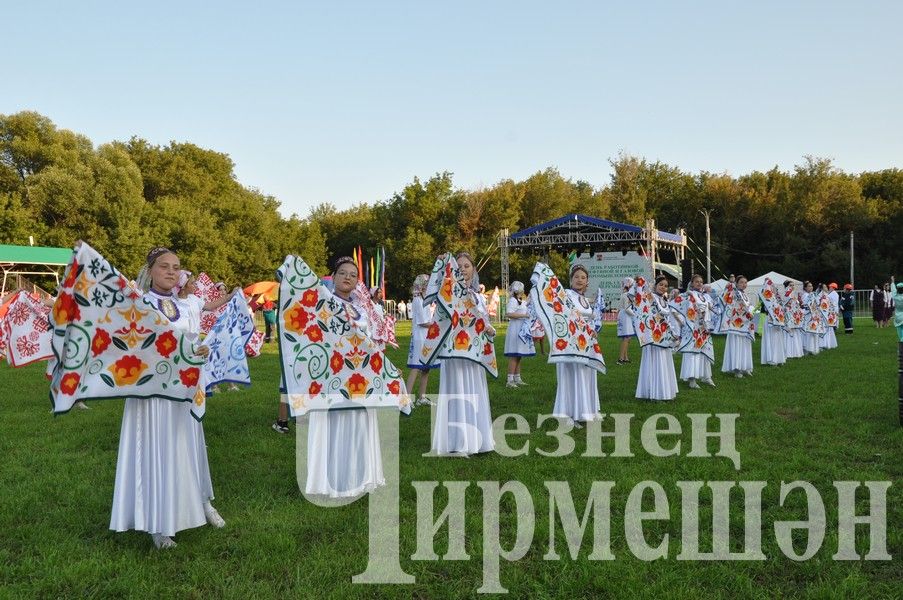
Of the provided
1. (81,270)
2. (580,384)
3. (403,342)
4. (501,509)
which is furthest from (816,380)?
(403,342)

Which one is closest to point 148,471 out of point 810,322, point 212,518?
point 212,518

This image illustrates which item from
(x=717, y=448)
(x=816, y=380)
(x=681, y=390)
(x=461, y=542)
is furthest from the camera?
Result: (x=816, y=380)

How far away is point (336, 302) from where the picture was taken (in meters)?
5.91

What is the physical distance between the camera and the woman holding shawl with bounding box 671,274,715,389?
12102 millimetres

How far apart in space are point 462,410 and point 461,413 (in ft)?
0.11

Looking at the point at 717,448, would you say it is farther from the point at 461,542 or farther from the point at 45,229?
the point at 45,229

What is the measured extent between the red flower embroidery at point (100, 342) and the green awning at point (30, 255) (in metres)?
26.8

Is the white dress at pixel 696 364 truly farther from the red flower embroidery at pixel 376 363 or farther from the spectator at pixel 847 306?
the spectator at pixel 847 306

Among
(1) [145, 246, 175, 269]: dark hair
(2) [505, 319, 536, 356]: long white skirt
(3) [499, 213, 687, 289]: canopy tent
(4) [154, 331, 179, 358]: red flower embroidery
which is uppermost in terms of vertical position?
(3) [499, 213, 687, 289]: canopy tent

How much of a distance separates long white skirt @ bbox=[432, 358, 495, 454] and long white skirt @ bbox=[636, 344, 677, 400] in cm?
411

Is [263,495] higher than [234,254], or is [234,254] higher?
[234,254]

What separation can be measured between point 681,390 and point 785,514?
6668mm

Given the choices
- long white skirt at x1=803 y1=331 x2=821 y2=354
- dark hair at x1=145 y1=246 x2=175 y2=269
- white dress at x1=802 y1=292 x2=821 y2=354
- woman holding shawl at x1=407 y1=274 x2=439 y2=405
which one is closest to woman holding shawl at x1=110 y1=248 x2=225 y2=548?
dark hair at x1=145 y1=246 x2=175 y2=269

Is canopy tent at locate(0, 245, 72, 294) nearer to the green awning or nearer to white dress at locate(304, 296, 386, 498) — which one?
the green awning
